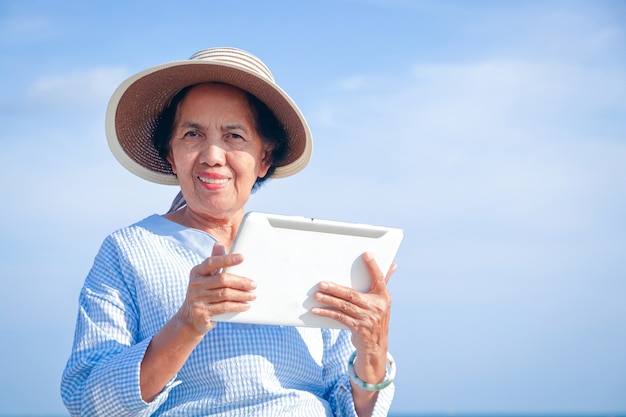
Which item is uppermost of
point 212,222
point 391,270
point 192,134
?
point 192,134

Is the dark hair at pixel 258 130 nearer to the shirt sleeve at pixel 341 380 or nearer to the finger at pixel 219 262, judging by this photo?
the shirt sleeve at pixel 341 380

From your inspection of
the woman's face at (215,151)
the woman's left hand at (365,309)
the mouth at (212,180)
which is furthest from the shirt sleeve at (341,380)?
the mouth at (212,180)

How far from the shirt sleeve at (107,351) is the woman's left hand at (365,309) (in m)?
0.73

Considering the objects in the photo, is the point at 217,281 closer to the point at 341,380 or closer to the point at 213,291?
the point at 213,291

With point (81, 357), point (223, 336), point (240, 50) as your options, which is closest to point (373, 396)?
point (223, 336)

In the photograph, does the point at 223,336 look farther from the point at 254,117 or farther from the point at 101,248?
the point at 254,117

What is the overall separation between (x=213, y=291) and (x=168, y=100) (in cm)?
144

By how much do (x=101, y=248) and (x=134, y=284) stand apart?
0.89 ft

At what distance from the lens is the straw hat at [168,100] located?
3.80m

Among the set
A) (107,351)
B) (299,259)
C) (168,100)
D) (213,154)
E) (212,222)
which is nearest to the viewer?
(299,259)

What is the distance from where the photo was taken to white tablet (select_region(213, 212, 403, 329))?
298 centimetres

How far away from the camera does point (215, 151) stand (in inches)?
144

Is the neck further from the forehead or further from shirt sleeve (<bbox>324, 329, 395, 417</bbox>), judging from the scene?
shirt sleeve (<bbox>324, 329, 395, 417</bbox>)

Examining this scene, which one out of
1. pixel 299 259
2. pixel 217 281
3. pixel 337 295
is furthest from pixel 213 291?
pixel 337 295
